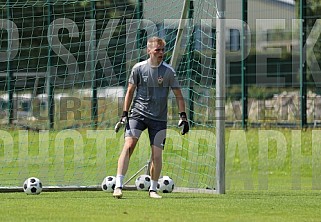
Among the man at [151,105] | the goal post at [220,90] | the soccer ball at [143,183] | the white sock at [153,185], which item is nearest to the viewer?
the man at [151,105]

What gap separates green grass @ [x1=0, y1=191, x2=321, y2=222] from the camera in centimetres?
877

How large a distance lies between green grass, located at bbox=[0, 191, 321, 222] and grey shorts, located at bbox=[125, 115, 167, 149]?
2.31 feet

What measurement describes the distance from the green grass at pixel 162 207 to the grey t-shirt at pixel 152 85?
105 cm

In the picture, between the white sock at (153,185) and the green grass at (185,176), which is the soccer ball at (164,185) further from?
the white sock at (153,185)

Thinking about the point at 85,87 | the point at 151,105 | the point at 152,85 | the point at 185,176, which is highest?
the point at 152,85

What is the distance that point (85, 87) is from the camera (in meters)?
17.1

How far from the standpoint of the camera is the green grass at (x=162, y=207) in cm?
877

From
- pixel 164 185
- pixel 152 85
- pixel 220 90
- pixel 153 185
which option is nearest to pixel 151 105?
pixel 152 85

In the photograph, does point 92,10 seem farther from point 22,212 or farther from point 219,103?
point 22,212

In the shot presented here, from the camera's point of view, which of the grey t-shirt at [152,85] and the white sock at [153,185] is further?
the white sock at [153,185]

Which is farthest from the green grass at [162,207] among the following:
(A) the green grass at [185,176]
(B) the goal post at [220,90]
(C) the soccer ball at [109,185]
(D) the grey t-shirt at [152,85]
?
(D) the grey t-shirt at [152,85]

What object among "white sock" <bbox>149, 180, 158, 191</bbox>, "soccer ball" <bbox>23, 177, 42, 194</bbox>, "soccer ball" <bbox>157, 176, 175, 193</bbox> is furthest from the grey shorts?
"soccer ball" <bbox>23, 177, 42, 194</bbox>

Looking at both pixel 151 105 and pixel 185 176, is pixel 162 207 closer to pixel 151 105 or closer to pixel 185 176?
pixel 151 105

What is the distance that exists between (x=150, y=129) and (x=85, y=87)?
6254 mm
